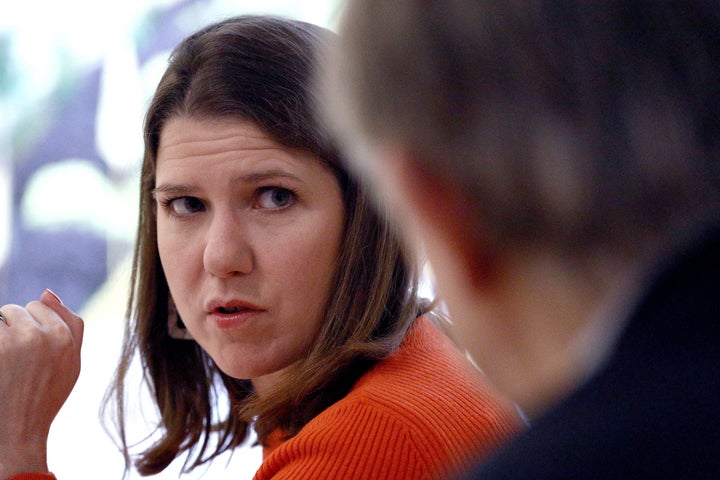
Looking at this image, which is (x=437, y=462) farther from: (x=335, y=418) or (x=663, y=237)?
(x=663, y=237)

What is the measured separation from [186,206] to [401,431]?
1.51 feet

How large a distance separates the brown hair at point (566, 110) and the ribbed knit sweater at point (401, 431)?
A: 0.46 meters

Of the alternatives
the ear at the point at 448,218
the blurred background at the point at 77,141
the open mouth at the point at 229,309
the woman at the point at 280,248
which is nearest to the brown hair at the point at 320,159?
the woman at the point at 280,248

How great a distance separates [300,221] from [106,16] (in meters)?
1.80

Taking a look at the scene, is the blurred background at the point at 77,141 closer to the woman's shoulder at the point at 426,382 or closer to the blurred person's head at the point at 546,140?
the woman's shoulder at the point at 426,382

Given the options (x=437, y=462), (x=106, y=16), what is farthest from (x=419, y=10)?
(x=106, y=16)

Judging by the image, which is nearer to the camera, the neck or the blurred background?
the neck

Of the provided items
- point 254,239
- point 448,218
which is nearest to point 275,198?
point 254,239

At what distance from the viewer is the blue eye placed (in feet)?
3.88

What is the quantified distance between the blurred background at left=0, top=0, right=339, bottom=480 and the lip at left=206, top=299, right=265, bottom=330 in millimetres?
1376

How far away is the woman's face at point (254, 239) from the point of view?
3.61 feet

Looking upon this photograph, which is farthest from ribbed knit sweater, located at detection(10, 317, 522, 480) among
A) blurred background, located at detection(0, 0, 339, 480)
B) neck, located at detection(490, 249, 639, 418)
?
blurred background, located at detection(0, 0, 339, 480)

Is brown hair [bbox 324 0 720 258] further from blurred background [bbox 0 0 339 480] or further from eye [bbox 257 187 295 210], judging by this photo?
blurred background [bbox 0 0 339 480]

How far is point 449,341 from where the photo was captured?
4.10ft
